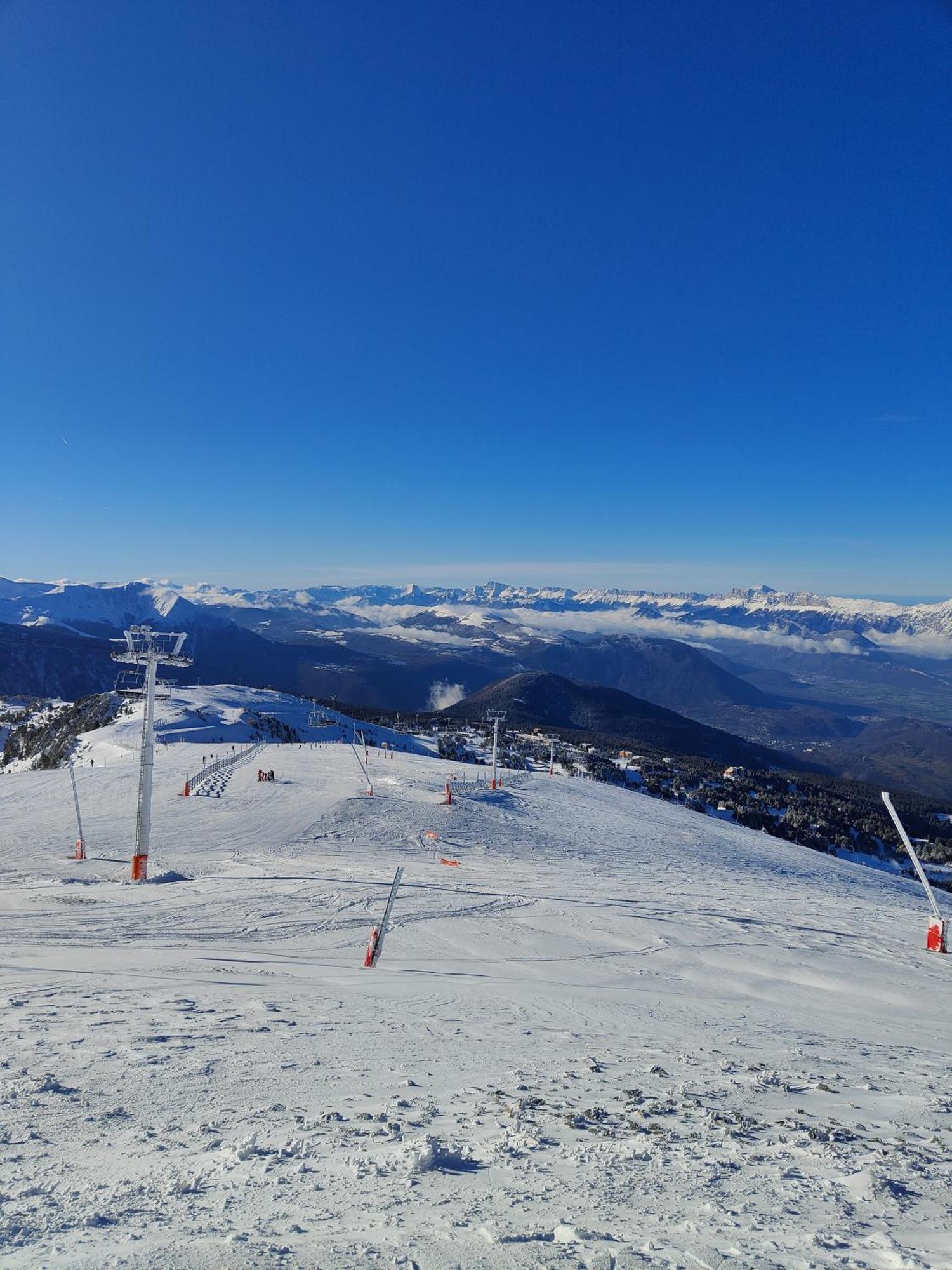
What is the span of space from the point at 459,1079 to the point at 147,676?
20698mm

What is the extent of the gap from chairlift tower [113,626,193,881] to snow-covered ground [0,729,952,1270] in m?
2.16

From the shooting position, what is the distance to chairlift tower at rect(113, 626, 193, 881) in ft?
74.7

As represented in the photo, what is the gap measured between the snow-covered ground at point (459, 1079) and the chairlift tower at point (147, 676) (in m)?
2.16

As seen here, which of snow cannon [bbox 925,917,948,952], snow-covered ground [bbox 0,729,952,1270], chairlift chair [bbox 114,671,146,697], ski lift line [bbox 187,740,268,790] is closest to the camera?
snow-covered ground [bbox 0,729,952,1270]

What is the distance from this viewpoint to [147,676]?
2433 centimetres

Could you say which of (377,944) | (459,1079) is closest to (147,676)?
(377,944)

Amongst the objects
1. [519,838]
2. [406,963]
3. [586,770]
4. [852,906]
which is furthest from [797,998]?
[586,770]

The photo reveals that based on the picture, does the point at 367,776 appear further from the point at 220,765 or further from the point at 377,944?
the point at 377,944

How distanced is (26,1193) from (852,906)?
28.0 m

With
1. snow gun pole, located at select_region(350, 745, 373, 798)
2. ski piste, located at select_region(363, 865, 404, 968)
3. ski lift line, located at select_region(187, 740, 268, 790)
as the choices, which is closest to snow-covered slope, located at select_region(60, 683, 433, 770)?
ski lift line, located at select_region(187, 740, 268, 790)

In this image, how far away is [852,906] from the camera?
25.5 m

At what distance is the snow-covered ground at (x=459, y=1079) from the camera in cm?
492

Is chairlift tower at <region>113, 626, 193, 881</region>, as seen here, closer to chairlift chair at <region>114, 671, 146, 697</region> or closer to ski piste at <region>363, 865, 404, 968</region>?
chairlift chair at <region>114, 671, 146, 697</region>

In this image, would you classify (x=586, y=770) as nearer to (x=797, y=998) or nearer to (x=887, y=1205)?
(x=797, y=998)
